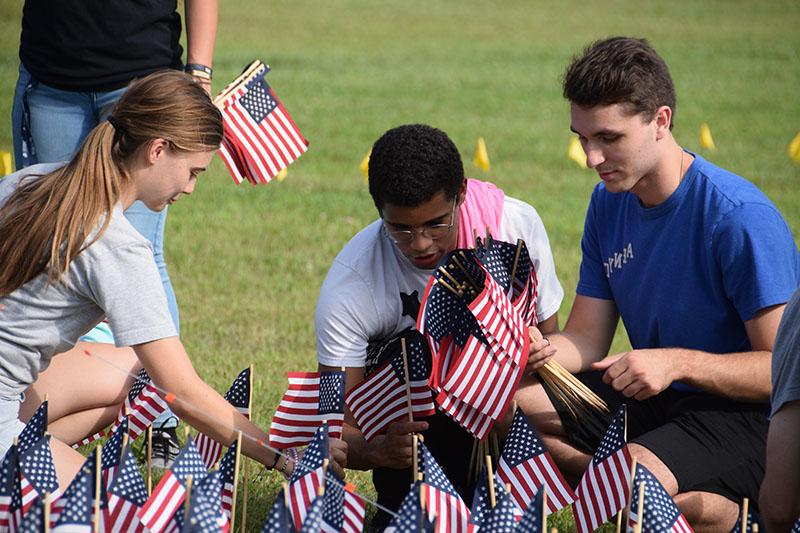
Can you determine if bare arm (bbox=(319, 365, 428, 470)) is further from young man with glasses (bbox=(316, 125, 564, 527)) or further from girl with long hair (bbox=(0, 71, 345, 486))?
girl with long hair (bbox=(0, 71, 345, 486))

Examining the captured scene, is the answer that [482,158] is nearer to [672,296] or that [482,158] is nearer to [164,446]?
[164,446]

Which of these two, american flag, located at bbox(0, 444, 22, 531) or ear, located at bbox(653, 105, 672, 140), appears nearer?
american flag, located at bbox(0, 444, 22, 531)

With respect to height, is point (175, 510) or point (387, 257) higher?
point (387, 257)

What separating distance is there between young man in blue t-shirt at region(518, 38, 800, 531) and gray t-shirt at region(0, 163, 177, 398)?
1386 mm

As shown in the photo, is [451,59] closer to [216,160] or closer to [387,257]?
[216,160]

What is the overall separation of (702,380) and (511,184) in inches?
306

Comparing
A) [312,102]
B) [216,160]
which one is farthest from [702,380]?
[312,102]

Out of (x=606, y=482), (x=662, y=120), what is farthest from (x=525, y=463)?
(x=662, y=120)

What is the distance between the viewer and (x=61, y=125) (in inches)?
227

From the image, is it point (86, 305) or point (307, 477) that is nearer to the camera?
point (307, 477)

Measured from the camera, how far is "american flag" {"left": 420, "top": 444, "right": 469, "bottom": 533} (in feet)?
13.5

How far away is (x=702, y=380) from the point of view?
4.66m

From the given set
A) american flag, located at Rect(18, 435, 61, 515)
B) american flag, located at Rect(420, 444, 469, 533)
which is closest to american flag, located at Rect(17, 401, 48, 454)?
american flag, located at Rect(18, 435, 61, 515)

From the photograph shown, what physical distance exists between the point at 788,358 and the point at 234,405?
204cm
